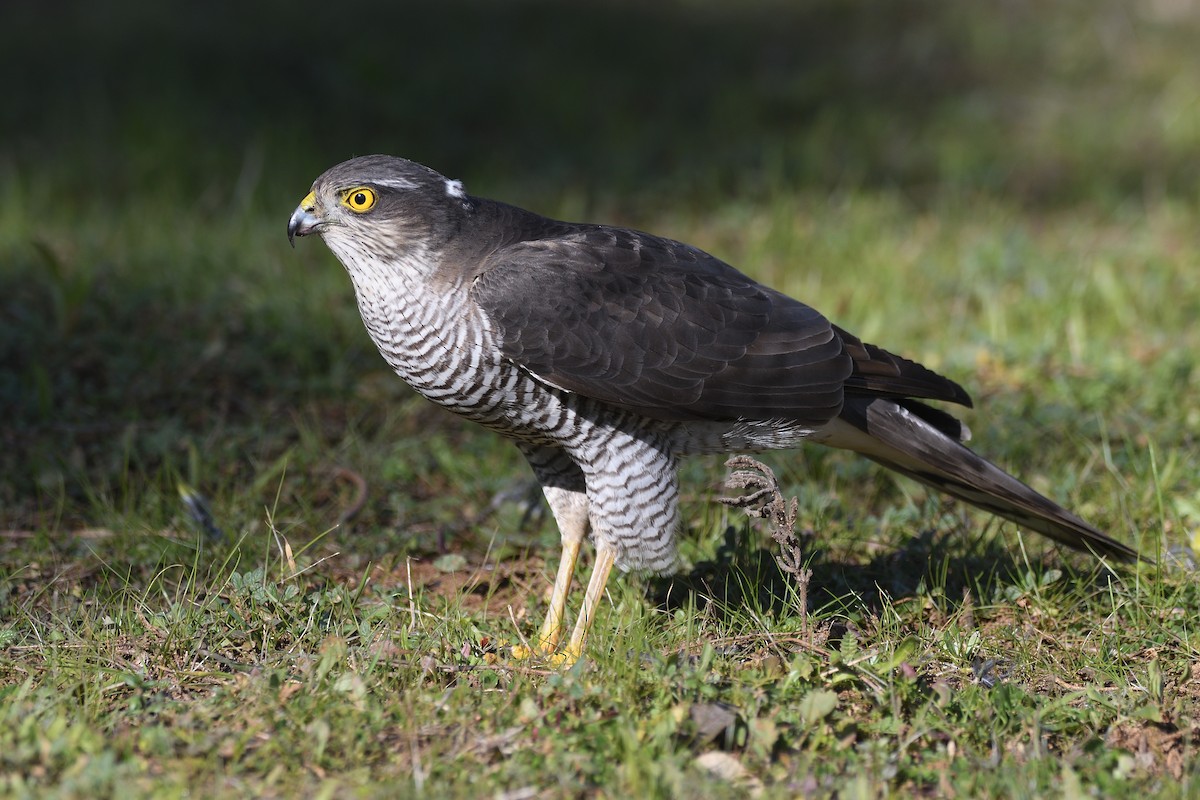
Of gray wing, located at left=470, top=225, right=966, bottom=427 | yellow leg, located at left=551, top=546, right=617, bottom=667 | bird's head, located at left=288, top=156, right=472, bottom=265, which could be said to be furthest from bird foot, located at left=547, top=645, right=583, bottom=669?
bird's head, located at left=288, top=156, right=472, bottom=265

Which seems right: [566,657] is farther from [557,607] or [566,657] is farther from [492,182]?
[492,182]

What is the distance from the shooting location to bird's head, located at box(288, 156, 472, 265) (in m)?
3.77

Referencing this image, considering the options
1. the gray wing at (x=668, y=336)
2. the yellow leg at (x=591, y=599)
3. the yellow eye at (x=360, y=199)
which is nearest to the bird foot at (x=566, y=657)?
the yellow leg at (x=591, y=599)

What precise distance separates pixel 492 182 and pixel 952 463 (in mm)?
4825

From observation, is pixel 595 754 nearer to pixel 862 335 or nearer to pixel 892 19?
pixel 862 335

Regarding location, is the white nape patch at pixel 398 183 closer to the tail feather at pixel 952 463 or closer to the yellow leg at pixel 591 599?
the yellow leg at pixel 591 599

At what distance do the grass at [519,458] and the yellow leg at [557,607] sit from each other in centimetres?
11

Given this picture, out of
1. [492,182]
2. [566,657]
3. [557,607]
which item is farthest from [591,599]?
[492,182]

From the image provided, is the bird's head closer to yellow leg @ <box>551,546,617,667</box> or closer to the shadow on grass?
yellow leg @ <box>551,546,617,667</box>

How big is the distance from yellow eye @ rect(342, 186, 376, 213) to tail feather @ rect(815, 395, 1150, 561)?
1.71 meters

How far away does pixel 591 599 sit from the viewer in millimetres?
3955

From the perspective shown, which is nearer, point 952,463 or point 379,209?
point 379,209

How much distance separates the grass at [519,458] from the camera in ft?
10.4

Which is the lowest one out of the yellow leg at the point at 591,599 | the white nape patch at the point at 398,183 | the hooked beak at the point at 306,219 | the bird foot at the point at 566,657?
the bird foot at the point at 566,657
